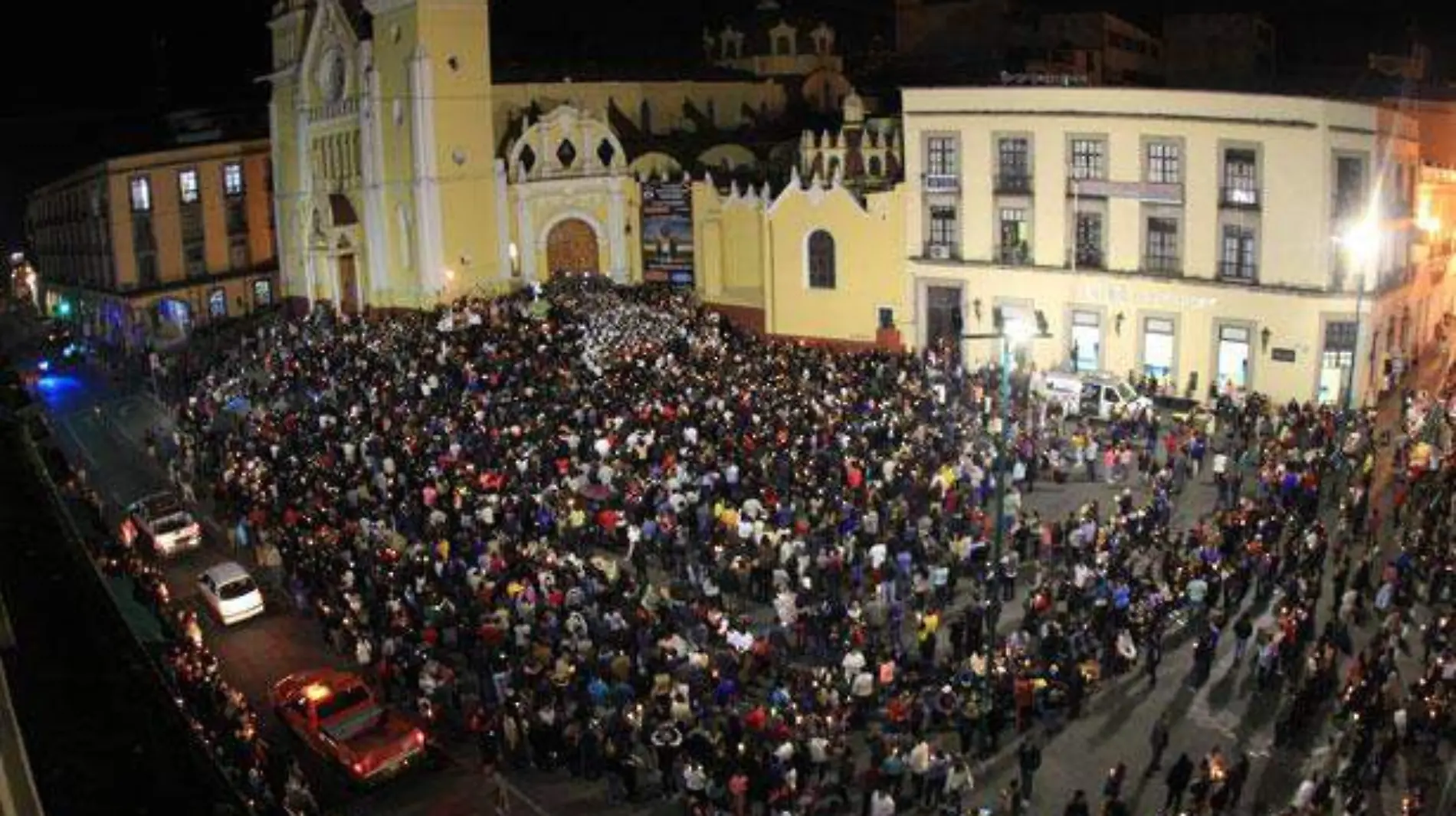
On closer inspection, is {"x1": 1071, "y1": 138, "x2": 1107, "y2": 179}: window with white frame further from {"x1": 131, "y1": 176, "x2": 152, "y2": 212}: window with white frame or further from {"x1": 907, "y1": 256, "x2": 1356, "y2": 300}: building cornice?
{"x1": 131, "y1": 176, "x2": 152, "y2": 212}: window with white frame

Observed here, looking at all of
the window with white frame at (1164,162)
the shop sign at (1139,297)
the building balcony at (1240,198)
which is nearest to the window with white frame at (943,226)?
the shop sign at (1139,297)

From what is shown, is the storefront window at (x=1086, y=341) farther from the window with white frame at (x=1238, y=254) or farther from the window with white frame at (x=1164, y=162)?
the window with white frame at (x=1164, y=162)

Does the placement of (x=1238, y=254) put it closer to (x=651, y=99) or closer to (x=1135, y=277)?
(x=1135, y=277)

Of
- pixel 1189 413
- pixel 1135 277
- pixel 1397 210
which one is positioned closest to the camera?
pixel 1189 413

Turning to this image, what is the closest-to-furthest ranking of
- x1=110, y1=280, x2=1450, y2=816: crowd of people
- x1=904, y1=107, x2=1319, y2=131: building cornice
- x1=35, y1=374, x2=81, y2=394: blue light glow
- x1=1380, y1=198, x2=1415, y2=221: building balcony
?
x1=110, y1=280, x2=1450, y2=816: crowd of people, x1=1380, y1=198, x2=1415, y2=221: building balcony, x1=904, y1=107, x2=1319, y2=131: building cornice, x1=35, y1=374, x2=81, y2=394: blue light glow

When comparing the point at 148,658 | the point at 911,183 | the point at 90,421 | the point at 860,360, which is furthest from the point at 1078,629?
the point at 90,421

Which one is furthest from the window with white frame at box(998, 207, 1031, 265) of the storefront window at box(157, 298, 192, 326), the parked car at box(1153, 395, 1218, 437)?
the storefront window at box(157, 298, 192, 326)

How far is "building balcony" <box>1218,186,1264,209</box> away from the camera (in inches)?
1422

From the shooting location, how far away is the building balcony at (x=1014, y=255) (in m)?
40.2

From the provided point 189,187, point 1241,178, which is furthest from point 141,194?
point 1241,178

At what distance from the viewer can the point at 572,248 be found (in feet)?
161

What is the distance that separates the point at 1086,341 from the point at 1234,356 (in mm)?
4325

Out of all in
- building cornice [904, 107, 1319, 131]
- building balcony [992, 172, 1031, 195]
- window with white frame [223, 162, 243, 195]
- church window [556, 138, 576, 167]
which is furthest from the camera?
window with white frame [223, 162, 243, 195]

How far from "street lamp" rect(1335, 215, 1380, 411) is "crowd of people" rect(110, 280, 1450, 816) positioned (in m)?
2.29
